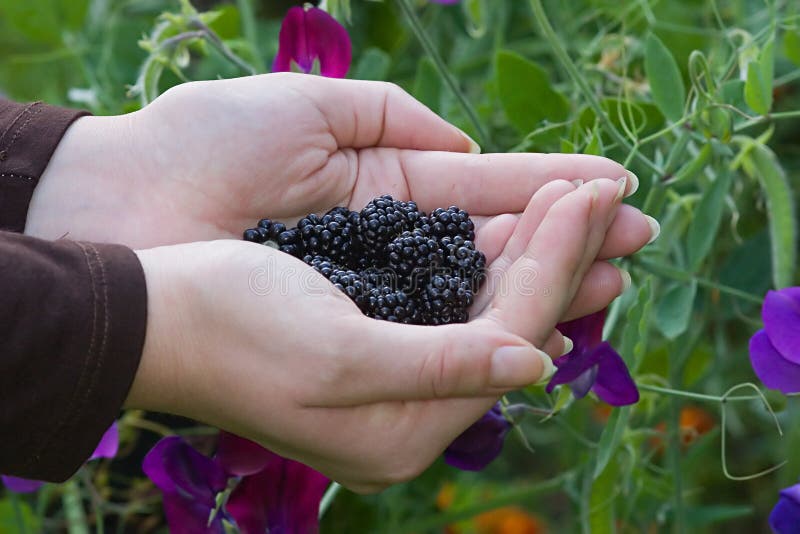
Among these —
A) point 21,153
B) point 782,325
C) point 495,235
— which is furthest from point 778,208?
point 21,153

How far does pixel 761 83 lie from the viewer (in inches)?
35.1

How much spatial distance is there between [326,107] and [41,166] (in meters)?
0.27

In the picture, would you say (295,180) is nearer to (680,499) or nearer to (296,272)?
(296,272)

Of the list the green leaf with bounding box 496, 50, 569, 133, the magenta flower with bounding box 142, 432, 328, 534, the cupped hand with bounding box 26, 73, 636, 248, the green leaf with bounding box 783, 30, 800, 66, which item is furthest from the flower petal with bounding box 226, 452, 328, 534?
the green leaf with bounding box 783, 30, 800, 66

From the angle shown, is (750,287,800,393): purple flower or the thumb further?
(750,287,800,393): purple flower

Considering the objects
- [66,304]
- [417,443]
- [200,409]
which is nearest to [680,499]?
[417,443]

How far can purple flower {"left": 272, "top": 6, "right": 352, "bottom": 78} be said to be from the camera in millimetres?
1021

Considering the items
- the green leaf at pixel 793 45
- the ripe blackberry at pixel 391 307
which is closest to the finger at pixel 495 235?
the ripe blackberry at pixel 391 307

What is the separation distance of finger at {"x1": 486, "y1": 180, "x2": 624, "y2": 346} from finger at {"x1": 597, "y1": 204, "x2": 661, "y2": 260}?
1.1 inches

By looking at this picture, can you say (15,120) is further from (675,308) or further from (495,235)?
(675,308)

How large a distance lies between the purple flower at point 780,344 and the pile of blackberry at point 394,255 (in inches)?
9.5

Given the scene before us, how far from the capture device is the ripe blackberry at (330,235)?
940 mm

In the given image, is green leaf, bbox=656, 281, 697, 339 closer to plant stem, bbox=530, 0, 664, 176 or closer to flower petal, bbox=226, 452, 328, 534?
plant stem, bbox=530, 0, 664, 176

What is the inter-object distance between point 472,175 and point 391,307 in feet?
0.59
